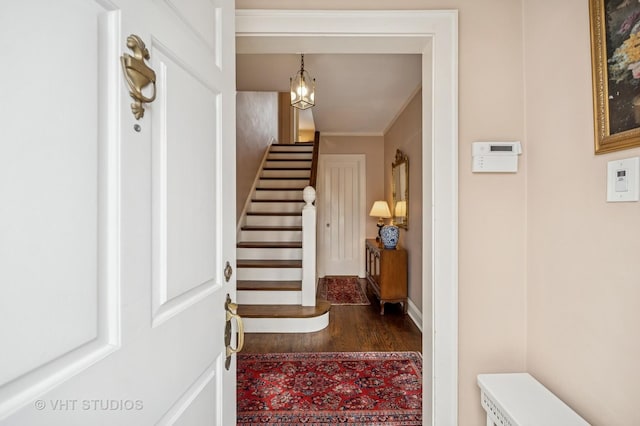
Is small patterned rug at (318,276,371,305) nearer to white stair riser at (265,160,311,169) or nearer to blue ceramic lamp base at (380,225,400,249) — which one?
blue ceramic lamp base at (380,225,400,249)

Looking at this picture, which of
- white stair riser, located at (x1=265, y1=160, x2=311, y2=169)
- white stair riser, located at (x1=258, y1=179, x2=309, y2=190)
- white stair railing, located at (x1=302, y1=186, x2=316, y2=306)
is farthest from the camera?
white stair riser, located at (x1=265, y1=160, x2=311, y2=169)

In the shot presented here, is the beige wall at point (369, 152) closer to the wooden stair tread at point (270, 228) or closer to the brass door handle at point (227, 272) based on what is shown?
the wooden stair tread at point (270, 228)

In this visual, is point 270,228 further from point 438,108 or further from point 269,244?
point 438,108

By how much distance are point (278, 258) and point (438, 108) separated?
2.86 meters

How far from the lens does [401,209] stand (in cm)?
440

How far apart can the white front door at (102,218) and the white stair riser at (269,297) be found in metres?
2.34

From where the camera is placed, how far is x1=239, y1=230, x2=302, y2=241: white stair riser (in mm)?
4148

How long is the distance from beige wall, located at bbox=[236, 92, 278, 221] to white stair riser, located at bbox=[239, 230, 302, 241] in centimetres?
28

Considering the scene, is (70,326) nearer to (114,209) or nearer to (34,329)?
(34,329)

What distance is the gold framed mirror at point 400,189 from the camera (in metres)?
4.09

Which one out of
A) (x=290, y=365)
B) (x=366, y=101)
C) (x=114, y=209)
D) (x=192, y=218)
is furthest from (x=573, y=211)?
(x=366, y=101)

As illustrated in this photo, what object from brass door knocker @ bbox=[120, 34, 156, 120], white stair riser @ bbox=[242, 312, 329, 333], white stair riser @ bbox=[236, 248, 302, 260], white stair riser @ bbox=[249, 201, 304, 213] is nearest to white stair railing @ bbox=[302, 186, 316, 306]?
white stair riser @ bbox=[242, 312, 329, 333]

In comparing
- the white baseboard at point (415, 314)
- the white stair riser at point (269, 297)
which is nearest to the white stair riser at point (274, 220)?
the white stair riser at point (269, 297)

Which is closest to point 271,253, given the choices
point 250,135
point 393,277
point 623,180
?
point 393,277
